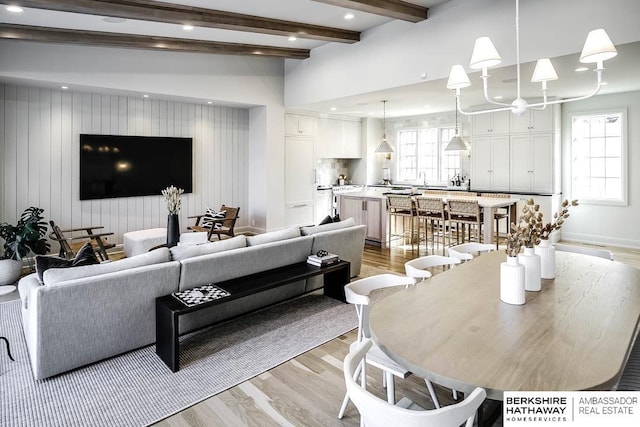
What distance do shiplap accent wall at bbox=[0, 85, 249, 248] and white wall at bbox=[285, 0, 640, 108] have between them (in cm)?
207

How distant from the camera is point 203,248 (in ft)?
11.0

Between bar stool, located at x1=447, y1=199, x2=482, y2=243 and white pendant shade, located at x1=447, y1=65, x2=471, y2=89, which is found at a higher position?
white pendant shade, located at x1=447, y1=65, x2=471, y2=89

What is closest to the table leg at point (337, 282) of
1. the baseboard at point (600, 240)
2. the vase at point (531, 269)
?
the vase at point (531, 269)

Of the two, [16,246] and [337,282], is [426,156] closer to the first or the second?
[337,282]

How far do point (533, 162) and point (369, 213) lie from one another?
3161 millimetres

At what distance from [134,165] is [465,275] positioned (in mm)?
5941

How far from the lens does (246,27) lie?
502 cm

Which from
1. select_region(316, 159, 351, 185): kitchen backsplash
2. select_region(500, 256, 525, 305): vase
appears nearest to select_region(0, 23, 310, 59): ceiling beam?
select_region(316, 159, 351, 185): kitchen backsplash

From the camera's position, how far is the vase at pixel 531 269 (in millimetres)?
2082

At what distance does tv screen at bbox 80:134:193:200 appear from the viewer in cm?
620

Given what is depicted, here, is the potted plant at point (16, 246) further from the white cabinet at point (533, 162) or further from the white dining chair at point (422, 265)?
the white cabinet at point (533, 162)

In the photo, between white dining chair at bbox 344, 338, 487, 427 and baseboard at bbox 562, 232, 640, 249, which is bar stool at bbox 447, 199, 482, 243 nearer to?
baseboard at bbox 562, 232, 640, 249

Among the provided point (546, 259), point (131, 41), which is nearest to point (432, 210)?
point (546, 259)

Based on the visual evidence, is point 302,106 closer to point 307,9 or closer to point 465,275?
point 307,9
